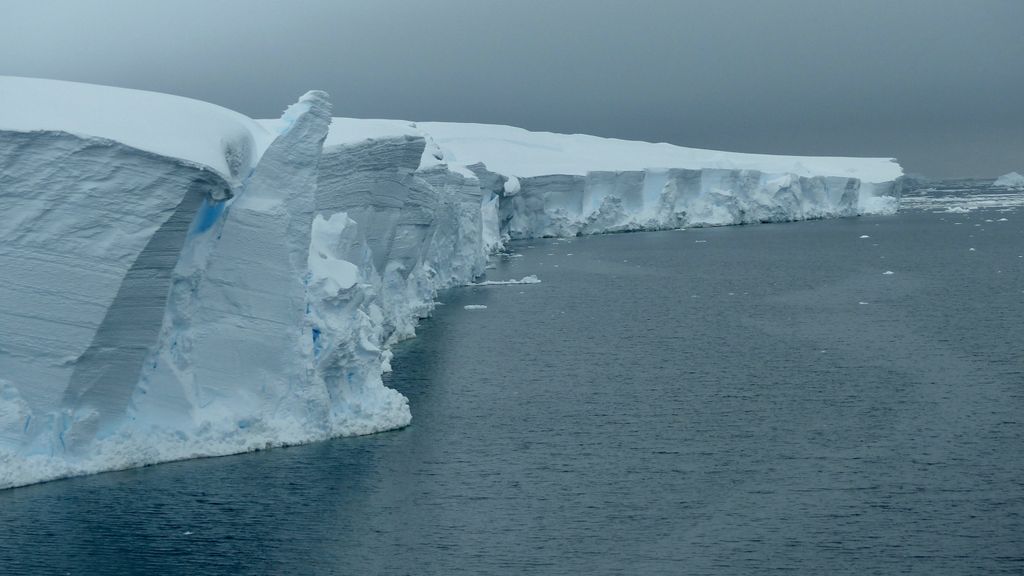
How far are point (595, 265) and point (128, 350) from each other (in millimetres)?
26320

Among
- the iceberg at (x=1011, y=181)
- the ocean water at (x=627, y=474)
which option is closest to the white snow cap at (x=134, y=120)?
the ocean water at (x=627, y=474)

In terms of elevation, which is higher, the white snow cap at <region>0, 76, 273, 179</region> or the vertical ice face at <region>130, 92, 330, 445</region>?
the white snow cap at <region>0, 76, 273, 179</region>

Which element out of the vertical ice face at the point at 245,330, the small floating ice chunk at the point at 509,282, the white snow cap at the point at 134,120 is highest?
the white snow cap at the point at 134,120

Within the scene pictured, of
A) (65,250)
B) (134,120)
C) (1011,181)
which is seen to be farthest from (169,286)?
(1011,181)

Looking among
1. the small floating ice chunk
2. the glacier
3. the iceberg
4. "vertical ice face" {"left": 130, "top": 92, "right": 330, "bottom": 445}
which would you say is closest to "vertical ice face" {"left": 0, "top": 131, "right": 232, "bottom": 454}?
the glacier

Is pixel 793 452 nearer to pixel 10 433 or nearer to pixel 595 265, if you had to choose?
pixel 10 433

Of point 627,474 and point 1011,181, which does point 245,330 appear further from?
point 1011,181

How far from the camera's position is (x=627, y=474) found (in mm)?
12508

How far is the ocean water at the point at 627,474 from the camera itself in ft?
33.1

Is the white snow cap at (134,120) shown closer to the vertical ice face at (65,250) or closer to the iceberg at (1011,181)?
the vertical ice face at (65,250)

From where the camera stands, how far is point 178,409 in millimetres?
12883

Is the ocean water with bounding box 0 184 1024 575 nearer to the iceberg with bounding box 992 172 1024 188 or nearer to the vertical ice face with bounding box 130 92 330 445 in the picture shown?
the vertical ice face with bounding box 130 92 330 445

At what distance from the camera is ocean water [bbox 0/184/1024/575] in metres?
10.1

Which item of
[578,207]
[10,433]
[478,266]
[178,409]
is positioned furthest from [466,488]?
[578,207]
